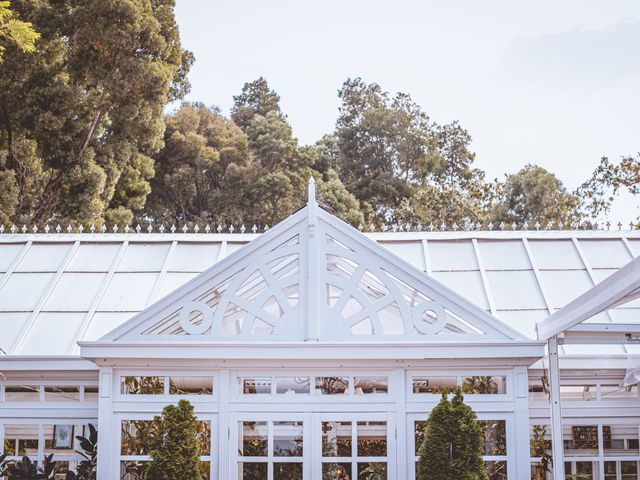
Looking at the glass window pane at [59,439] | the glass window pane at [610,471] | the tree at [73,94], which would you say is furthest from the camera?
the tree at [73,94]

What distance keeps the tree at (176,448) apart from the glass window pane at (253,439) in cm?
63

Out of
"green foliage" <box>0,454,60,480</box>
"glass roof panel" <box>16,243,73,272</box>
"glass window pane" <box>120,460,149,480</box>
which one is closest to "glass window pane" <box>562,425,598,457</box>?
"glass window pane" <box>120,460,149,480</box>

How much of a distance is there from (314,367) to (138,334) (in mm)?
1885

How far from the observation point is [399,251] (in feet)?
38.0

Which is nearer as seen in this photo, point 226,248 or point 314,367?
point 314,367

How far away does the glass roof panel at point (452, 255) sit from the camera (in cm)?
1116

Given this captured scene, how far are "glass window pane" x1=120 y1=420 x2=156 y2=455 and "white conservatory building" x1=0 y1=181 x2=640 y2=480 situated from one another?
0.06 feet

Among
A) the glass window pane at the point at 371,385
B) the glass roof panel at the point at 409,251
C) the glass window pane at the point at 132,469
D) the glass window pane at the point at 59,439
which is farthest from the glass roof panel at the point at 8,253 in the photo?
the glass window pane at the point at 371,385

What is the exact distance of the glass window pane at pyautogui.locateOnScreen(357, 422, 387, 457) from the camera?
29.6 feet

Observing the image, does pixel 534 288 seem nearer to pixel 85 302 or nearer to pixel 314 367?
pixel 314 367

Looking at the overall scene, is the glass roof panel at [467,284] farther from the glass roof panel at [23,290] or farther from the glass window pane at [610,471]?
the glass roof panel at [23,290]

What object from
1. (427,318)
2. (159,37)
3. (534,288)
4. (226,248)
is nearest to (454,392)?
(427,318)

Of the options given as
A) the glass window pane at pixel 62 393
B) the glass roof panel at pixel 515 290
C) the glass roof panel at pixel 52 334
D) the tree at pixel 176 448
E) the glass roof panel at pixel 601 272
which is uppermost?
the glass roof panel at pixel 601 272

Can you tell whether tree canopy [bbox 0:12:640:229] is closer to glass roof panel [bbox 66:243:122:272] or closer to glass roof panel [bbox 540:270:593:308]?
glass roof panel [bbox 66:243:122:272]
